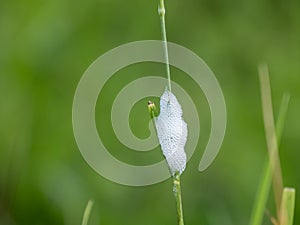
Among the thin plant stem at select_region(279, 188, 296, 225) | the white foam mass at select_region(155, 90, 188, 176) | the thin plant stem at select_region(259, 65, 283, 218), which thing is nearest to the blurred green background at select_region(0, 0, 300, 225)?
the thin plant stem at select_region(259, 65, 283, 218)

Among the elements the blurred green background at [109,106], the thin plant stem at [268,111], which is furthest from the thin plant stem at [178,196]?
the blurred green background at [109,106]

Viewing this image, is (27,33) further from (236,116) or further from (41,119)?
(236,116)

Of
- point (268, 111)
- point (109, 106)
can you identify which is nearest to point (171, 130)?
point (268, 111)

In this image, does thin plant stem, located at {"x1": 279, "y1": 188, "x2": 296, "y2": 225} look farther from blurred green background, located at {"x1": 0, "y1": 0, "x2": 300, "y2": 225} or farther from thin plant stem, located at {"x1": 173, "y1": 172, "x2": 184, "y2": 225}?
blurred green background, located at {"x1": 0, "y1": 0, "x2": 300, "y2": 225}

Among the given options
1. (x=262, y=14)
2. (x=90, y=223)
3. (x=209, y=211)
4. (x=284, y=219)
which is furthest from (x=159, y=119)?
(x=262, y=14)

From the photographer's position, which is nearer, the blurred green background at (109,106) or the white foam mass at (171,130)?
the white foam mass at (171,130)

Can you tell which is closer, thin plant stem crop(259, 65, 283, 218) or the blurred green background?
thin plant stem crop(259, 65, 283, 218)

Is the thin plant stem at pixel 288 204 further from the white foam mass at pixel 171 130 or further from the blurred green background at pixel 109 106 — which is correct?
the blurred green background at pixel 109 106

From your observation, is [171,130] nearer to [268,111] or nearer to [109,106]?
[268,111]
